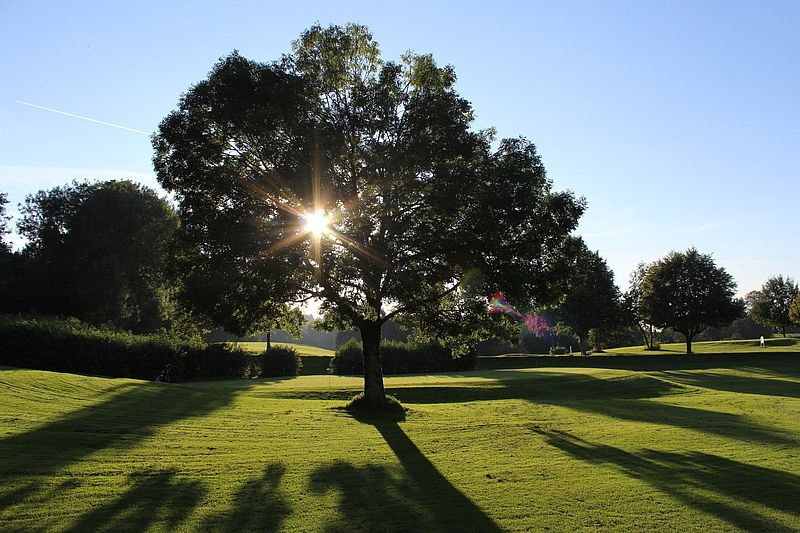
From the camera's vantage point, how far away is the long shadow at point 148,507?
7.39 meters

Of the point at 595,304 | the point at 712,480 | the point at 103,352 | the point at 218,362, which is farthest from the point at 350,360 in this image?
the point at 712,480

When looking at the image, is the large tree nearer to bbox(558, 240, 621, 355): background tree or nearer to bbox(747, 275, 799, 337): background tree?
bbox(558, 240, 621, 355): background tree

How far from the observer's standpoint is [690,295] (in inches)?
2608

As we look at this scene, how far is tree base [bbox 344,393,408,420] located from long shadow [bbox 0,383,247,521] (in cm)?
524

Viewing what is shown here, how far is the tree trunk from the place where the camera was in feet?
76.5

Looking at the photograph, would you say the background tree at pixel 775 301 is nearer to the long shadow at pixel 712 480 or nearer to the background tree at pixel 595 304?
the background tree at pixel 595 304

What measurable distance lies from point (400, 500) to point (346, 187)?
496 inches

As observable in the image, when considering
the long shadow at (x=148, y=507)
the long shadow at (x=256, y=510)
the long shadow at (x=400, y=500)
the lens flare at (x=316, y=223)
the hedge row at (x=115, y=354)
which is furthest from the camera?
the hedge row at (x=115, y=354)

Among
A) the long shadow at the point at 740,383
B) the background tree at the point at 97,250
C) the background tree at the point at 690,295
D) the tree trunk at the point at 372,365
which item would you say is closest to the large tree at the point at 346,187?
the tree trunk at the point at 372,365

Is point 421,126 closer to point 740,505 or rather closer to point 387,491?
point 387,491

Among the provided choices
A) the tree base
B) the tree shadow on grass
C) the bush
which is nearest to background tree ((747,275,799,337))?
the tree shadow on grass

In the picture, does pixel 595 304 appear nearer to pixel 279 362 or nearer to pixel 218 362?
pixel 279 362

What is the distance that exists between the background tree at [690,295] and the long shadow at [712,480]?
189 feet

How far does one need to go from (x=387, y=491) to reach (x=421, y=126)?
13.8 meters
